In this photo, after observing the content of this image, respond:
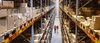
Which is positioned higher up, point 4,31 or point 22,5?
point 22,5

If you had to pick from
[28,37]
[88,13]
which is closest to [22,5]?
[28,37]

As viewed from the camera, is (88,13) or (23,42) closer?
(23,42)

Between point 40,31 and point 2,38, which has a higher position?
point 2,38

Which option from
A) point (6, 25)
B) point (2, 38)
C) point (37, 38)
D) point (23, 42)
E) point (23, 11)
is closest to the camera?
point (2, 38)

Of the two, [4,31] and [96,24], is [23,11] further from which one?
[96,24]

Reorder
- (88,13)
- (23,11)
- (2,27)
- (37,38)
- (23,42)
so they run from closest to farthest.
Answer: (2,27) < (23,11) < (23,42) < (88,13) < (37,38)

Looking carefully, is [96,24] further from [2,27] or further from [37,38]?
[37,38]

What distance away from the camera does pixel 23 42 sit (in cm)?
405

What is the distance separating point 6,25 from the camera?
6.61 ft

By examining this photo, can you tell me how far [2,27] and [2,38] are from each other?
0.25 meters

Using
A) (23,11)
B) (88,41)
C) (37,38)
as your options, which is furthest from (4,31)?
(88,41)

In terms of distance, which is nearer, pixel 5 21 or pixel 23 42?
pixel 5 21

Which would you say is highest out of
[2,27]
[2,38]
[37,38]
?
[2,27]

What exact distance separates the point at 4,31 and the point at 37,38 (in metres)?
2.93
